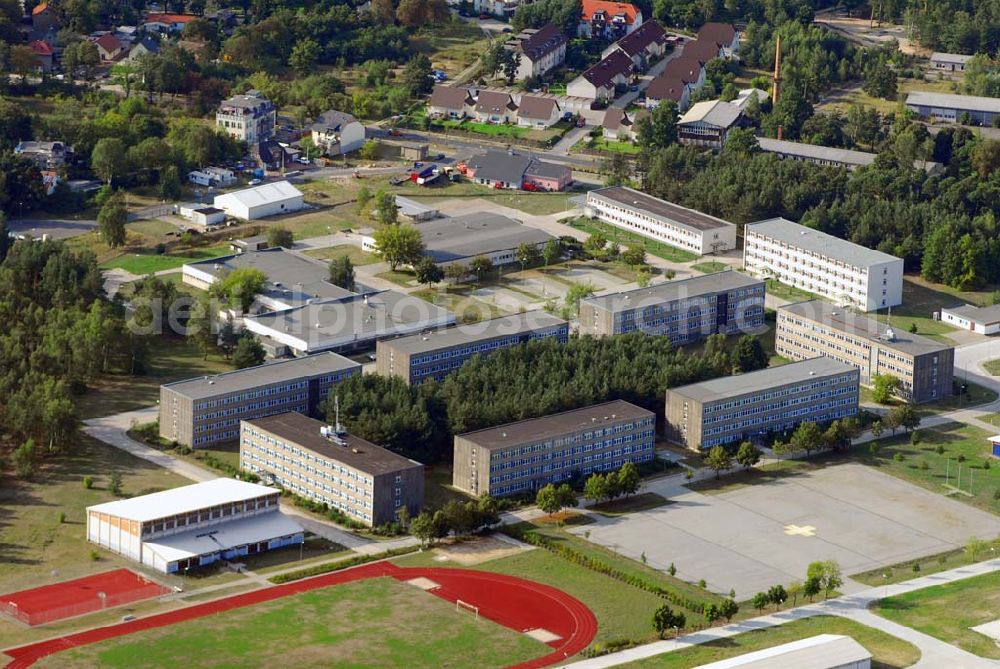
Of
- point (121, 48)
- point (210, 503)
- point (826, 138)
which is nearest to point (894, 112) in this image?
point (826, 138)

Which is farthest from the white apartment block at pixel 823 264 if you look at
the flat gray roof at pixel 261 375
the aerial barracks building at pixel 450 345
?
the flat gray roof at pixel 261 375

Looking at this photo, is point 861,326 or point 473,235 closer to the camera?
point 861,326

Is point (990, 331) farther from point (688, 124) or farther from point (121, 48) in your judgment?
point (121, 48)

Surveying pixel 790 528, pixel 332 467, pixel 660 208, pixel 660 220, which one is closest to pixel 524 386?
pixel 332 467

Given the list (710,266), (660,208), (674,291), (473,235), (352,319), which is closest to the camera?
(352,319)

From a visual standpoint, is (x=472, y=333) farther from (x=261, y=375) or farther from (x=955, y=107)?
→ (x=955, y=107)

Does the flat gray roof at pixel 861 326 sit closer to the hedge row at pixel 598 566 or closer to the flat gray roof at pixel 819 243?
the flat gray roof at pixel 819 243
